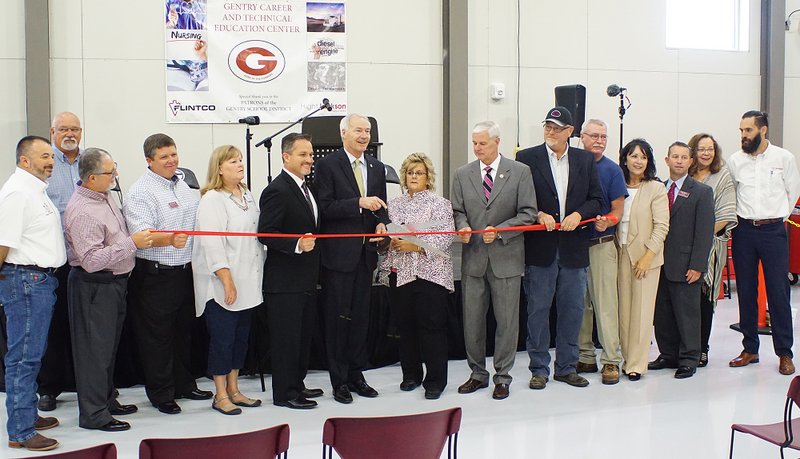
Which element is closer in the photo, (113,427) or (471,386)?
(113,427)

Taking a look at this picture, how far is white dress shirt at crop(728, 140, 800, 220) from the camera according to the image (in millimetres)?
5836

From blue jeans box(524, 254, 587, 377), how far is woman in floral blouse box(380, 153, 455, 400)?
1.91ft

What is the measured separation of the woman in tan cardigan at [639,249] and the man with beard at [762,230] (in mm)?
733

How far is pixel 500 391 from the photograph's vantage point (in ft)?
17.2

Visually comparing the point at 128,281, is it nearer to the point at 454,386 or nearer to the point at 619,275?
the point at 454,386

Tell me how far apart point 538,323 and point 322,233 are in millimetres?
1489

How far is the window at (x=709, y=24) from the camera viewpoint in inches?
403

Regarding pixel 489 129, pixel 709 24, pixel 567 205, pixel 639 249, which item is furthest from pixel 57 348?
pixel 709 24

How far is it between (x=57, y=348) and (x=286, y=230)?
1576mm

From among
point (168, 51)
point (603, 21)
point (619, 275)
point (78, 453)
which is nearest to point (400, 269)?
point (619, 275)

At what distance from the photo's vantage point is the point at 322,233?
5.16 m

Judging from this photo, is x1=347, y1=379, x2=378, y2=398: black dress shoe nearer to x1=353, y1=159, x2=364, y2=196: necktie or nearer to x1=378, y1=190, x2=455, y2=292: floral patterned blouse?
x1=378, y1=190, x2=455, y2=292: floral patterned blouse

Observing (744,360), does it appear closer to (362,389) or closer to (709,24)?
(362,389)

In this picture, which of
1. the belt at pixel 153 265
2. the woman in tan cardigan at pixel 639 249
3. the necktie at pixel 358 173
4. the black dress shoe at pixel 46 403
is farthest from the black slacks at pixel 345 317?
the woman in tan cardigan at pixel 639 249
